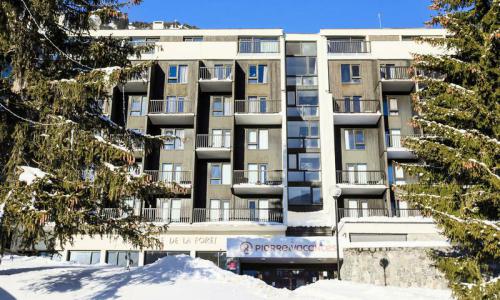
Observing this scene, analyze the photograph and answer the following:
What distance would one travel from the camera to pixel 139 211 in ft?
106

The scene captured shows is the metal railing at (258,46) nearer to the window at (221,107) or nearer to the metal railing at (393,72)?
the window at (221,107)

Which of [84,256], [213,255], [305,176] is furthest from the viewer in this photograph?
[305,176]

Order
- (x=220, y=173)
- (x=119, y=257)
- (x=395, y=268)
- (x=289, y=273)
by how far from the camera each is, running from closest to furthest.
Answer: (x=395, y=268), (x=289, y=273), (x=119, y=257), (x=220, y=173)

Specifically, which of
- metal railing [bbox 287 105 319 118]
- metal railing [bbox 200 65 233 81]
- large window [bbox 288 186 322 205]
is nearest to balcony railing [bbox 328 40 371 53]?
metal railing [bbox 287 105 319 118]

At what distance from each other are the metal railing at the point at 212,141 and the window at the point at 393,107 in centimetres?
1232

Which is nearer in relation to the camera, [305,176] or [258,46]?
[305,176]

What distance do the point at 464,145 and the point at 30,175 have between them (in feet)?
38.6

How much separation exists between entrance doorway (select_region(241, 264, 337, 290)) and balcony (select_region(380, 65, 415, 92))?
14.3m

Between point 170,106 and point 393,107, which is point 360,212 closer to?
point 393,107

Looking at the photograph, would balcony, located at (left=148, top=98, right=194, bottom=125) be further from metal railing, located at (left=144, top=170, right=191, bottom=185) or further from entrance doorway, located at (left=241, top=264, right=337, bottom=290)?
entrance doorway, located at (left=241, top=264, right=337, bottom=290)

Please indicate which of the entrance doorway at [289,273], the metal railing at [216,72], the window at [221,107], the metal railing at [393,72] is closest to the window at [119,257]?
the entrance doorway at [289,273]

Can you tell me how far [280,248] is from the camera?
89.4ft

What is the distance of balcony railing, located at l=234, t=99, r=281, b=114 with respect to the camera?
35219 mm

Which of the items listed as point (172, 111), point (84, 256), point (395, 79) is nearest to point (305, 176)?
point (395, 79)
